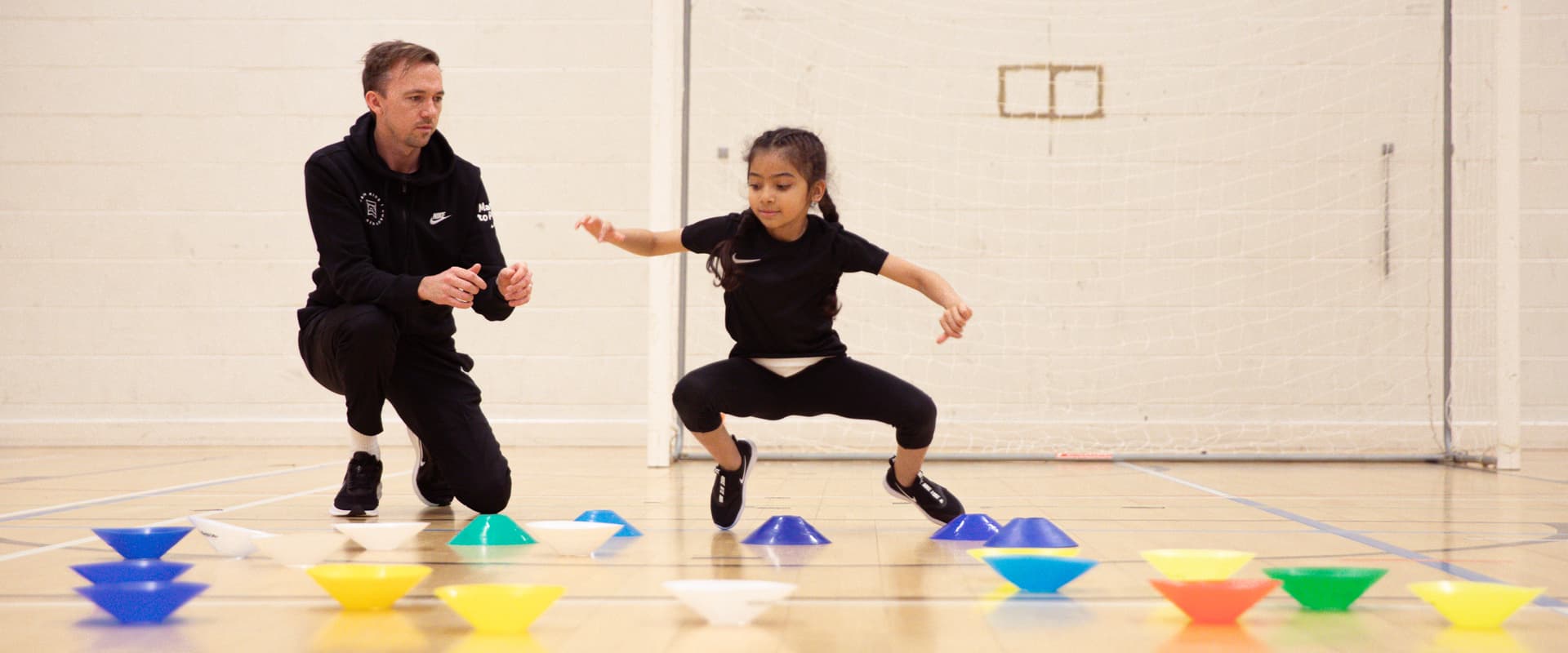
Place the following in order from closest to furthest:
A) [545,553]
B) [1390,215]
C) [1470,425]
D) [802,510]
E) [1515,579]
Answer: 1. [1515,579]
2. [545,553]
3. [802,510]
4. [1470,425]
5. [1390,215]

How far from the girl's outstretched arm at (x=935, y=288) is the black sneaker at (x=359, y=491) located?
1.25 m

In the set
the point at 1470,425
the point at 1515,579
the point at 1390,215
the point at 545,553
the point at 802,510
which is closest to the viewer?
the point at 1515,579

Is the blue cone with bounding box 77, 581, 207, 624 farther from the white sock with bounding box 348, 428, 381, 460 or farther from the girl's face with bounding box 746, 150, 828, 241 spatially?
the girl's face with bounding box 746, 150, 828, 241

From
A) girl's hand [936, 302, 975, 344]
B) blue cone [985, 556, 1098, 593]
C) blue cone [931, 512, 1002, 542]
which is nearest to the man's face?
girl's hand [936, 302, 975, 344]

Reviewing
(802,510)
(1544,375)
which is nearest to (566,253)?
(802,510)

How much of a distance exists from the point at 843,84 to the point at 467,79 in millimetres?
1790

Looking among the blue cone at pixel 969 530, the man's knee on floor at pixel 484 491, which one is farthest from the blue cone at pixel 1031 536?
the man's knee on floor at pixel 484 491

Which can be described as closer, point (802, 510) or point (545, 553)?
point (545, 553)

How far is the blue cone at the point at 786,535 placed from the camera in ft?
8.01

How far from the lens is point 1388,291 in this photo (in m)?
5.80

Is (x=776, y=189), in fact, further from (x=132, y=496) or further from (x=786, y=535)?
(x=132, y=496)

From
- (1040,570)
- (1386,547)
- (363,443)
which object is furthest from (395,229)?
(1386,547)

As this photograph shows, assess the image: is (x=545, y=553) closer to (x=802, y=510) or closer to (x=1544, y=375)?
(x=802, y=510)

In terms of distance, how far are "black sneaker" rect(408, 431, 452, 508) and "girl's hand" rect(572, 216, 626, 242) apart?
2.43ft
